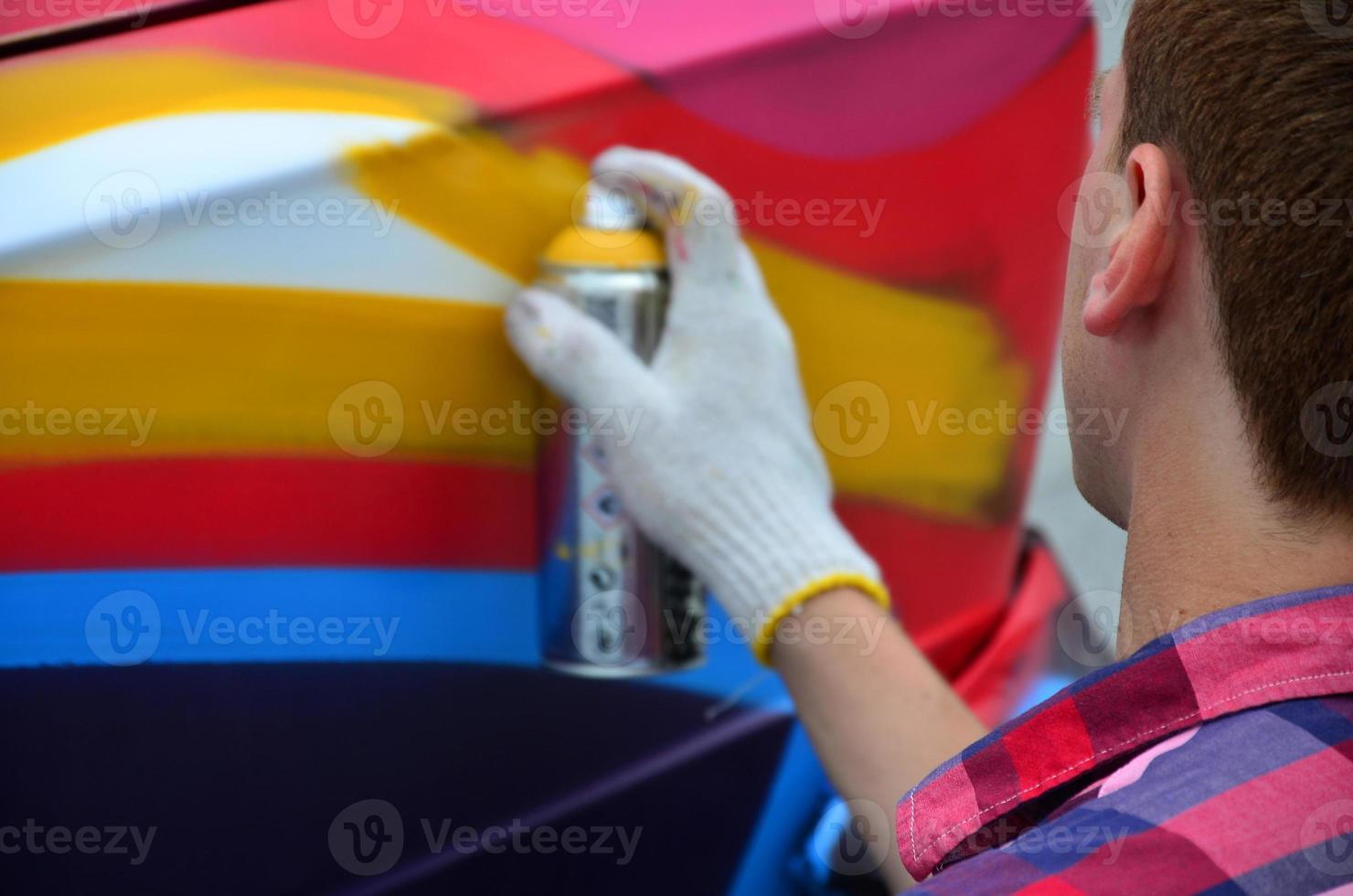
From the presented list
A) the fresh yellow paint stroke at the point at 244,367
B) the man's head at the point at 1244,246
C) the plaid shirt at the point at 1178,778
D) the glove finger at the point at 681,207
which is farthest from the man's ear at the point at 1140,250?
the fresh yellow paint stroke at the point at 244,367

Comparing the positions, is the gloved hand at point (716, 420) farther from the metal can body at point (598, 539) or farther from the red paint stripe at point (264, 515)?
the red paint stripe at point (264, 515)

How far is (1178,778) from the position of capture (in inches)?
32.7

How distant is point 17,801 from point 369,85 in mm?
661

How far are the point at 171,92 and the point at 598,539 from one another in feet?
1.85

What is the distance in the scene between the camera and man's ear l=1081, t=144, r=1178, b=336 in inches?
37.5

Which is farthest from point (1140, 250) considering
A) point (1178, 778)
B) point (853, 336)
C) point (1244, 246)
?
point (853, 336)

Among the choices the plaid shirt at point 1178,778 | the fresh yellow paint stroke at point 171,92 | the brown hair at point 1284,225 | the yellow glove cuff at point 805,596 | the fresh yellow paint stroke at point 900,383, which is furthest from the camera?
the fresh yellow paint stroke at point 900,383

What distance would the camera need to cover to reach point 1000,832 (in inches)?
37.8

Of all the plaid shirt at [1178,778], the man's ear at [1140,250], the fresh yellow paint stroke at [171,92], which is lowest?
the plaid shirt at [1178,778]

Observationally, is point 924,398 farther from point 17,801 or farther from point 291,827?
point 17,801

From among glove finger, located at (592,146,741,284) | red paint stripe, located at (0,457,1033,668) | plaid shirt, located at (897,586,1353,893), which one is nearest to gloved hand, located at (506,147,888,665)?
glove finger, located at (592,146,741,284)

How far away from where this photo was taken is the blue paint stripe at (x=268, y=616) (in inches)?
44.5

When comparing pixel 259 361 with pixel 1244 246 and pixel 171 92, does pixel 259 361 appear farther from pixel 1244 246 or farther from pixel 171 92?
pixel 1244 246

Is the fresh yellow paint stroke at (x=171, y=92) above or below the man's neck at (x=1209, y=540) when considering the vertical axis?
above
